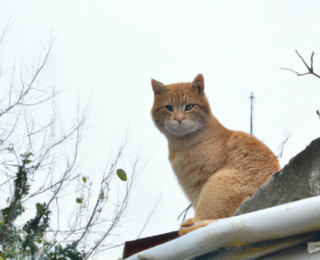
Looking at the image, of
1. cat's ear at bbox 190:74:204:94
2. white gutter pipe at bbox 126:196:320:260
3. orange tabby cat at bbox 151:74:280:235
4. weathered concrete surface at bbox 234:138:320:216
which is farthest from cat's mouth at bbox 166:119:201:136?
white gutter pipe at bbox 126:196:320:260

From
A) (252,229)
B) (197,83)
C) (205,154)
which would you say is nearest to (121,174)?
(197,83)

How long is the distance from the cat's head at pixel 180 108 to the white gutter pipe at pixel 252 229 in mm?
1641

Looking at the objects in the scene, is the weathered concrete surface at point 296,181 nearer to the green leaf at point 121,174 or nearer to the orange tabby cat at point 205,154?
the orange tabby cat at point 205,154

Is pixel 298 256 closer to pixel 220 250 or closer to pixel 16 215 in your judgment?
pixel 220 250

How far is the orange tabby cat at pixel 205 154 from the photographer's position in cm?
245

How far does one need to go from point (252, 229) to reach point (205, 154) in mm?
1652

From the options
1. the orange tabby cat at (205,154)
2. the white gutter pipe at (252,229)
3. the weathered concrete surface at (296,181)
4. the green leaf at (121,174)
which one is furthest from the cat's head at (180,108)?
the green leaf at (121,174)

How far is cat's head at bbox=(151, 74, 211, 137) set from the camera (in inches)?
119

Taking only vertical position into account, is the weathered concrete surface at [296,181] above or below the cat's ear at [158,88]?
below

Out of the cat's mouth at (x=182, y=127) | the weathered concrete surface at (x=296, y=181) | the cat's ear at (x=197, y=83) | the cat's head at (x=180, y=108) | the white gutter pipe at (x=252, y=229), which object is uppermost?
the cat's ear at (x=197, y=83)

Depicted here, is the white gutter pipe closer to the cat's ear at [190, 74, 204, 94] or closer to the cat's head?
the cat's head

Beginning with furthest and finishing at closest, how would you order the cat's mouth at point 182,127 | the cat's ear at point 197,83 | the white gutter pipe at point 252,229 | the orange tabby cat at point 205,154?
the cat's ear at point 197,83, the cat's mouth at point 182,127, the orange tabby cat at point 205,154, the white gutter pipe at point 252,229

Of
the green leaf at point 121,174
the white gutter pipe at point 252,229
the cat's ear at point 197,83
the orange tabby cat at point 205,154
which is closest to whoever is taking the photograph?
the white gutter pipe at point 252,229

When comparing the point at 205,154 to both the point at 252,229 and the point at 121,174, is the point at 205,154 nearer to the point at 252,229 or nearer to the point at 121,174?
the point at 252,229
